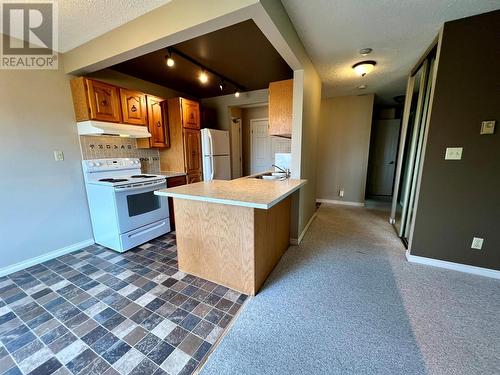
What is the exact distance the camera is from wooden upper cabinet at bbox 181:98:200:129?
11.8 ft

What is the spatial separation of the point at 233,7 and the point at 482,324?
9.68 feet

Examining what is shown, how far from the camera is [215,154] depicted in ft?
13.6

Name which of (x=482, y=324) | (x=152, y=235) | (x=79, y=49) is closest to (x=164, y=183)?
(x=152, y=235)

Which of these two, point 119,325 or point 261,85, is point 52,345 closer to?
point 119,325

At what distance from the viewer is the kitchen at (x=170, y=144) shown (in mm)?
2031

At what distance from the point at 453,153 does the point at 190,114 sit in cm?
381

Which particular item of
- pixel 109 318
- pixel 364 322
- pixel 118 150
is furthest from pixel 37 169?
pixel 364 322

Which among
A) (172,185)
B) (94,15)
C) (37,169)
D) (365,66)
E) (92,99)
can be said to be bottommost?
(172,185)

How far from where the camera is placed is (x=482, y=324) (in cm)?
147

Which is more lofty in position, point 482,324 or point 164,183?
point 164,183

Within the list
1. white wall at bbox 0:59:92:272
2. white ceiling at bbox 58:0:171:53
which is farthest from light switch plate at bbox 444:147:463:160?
white wall at bbox 0:59:92:272

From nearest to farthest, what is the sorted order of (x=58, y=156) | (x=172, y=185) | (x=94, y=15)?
(x=94, y=15) → (x=58, y=156) → (x=172, y=185)

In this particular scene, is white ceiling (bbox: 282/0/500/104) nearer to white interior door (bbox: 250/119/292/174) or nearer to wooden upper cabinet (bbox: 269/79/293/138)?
wooden upper cabinet (bbox: 269/79/293/138)

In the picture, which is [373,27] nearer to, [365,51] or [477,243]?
[365,51]
